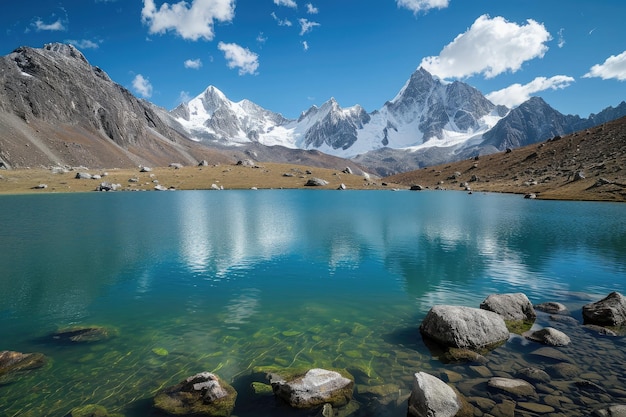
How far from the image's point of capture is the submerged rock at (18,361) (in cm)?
1702

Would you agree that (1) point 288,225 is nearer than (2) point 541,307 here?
No

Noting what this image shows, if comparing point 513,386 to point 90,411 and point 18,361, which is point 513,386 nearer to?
point 90,411

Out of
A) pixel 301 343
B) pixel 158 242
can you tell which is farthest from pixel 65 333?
pixel 158 242

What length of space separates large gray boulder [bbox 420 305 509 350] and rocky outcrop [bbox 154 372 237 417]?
38.0 feet

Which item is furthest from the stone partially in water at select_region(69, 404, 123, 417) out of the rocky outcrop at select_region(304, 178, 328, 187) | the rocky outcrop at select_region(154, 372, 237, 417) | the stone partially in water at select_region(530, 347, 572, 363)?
the rocky outcrop at select_region(304, 178, 328, 187)

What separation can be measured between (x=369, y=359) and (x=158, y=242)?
36394mm

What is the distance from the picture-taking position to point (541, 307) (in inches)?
1000

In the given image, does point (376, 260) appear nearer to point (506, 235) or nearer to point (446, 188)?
point (506, 235)

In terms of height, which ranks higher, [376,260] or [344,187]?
[344,187]

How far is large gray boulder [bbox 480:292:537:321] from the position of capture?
914 inches

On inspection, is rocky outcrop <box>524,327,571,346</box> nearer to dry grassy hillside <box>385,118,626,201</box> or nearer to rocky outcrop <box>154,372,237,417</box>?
rocky outcrop <box>154,372,237,417</box>

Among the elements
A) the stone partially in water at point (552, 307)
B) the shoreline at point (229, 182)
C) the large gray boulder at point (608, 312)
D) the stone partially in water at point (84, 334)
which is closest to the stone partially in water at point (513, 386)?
the large gray boulder at point (608, 312)

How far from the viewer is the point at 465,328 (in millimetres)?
20000

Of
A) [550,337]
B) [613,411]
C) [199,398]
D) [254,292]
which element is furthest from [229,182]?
[613,411]
